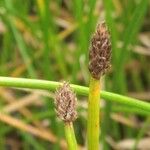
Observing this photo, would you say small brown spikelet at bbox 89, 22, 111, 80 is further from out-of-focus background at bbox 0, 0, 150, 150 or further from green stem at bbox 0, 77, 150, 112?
out-of-focus background at bbox 0, 0, 150, 150

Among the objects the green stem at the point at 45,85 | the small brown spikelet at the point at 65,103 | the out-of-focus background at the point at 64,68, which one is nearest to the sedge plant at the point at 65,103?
the small brown spikelet at the point at 65,103

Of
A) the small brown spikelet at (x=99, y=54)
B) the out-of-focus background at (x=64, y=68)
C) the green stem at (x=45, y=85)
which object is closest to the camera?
the small brown spikelet at (x=99, y=54)

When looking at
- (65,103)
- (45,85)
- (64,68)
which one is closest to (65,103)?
(65,103)

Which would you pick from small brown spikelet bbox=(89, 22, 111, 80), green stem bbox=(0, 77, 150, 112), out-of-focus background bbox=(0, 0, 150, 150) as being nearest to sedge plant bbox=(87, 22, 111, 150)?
small brown spikelet bbox=(89, 22, 111, 80)

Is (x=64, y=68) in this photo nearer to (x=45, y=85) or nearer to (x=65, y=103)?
(x=45, y=85)

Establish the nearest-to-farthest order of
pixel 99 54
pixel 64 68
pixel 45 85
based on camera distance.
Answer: pixel 99 54
pixel 45 85
pixel 64 68

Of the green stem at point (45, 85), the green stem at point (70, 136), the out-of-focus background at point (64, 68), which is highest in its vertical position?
the out-of-focus background at point (64, 68)

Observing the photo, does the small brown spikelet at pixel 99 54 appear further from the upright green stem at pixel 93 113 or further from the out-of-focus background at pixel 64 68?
the out-of-focus background at pixel 64 68
